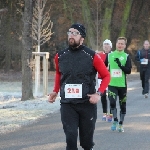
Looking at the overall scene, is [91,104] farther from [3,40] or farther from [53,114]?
[3,40]

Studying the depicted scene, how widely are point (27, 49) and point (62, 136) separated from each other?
8.95 metres

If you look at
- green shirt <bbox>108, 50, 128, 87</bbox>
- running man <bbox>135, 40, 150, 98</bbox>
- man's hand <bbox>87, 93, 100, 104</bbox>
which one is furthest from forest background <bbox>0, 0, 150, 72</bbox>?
man's hand <bbox>87, 93, 100, 104</bbox>

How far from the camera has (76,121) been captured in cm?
706

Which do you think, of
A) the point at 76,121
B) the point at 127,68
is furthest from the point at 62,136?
the point at 76,121

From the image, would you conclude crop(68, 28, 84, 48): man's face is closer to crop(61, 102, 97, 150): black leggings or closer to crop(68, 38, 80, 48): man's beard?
crop(68, 38, 80, 48): man's beard

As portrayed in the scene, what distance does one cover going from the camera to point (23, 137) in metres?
10.7

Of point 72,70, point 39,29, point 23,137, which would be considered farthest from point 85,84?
point 39,29

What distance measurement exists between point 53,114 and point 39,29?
474 inches

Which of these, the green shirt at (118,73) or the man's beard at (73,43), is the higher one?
the man's beard at (73,43)

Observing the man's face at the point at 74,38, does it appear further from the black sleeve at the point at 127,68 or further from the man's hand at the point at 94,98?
the black sleeve at the point at 127,68

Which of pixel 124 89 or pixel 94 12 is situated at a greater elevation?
pixel 94 12

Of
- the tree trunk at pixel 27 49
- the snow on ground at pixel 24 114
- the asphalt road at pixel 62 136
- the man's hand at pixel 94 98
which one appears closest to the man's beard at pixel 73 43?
the man's hand at pixel 94 98

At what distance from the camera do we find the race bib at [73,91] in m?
6.94

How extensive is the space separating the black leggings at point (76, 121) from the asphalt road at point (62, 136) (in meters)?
2.28
